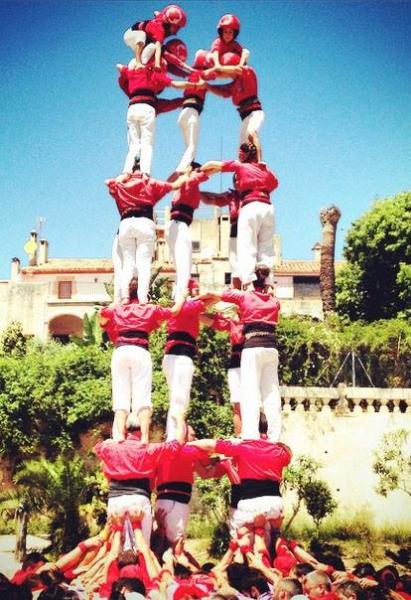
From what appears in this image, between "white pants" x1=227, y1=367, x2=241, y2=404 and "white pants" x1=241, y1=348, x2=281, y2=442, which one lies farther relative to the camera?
"white pants" x1=227, y1=367, x2=241, y2=404

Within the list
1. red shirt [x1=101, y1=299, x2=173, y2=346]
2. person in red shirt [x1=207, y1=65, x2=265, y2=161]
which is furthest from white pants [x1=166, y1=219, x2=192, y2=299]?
person in red shirt [x1=207, y1=65, x2=265, y2=161]

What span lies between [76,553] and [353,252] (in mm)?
19266

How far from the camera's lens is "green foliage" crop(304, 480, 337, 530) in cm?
1499

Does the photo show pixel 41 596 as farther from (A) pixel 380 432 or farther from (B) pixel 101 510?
(A) pixel 380 432

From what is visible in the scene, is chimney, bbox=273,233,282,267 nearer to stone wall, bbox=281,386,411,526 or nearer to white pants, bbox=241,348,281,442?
stone wall, bbox=281,386,411,526

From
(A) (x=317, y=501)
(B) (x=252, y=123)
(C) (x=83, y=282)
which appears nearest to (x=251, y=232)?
(B) (x=252, y=123)

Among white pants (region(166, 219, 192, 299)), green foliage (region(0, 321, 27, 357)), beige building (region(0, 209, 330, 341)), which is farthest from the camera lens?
beige building (region(0, 209, 330, 341))

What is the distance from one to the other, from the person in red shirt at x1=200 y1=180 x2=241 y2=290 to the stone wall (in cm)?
718

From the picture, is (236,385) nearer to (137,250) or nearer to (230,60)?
(137,250)

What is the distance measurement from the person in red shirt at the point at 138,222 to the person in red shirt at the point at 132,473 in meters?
2.25

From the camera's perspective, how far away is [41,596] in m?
6.91

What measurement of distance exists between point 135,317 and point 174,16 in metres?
5.14

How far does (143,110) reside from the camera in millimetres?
10820

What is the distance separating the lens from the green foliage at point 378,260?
23906 mm
